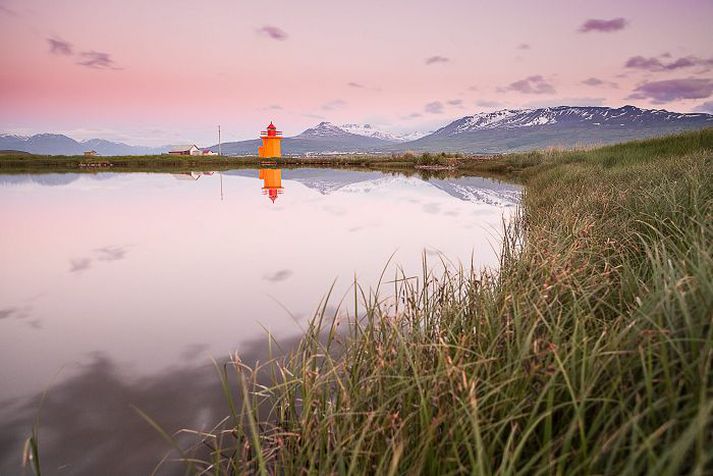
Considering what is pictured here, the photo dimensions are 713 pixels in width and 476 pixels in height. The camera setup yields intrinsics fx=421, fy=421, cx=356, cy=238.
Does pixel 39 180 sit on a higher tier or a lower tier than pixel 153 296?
higher

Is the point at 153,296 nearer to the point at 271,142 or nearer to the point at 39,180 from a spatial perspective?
the point at 39,180

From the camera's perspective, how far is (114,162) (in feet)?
190

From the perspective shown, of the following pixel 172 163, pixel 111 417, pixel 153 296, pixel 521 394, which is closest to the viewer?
pixel 521 394

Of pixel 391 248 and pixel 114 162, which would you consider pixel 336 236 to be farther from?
pixel 114 162

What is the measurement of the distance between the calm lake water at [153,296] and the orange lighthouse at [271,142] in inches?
2109

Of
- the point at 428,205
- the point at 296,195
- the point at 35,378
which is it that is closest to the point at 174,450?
the point at 35,378

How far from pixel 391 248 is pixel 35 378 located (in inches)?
302

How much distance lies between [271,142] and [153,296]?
6809cm

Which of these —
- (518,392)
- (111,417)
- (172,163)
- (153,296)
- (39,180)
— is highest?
(172,163)

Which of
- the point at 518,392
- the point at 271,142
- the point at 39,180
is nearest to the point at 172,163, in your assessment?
the point at 271,142

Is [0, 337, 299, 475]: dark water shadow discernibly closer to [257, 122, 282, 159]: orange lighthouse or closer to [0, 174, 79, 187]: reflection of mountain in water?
[0, 174, 79, 187]: reflection of mountain in water

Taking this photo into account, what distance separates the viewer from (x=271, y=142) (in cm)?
7200

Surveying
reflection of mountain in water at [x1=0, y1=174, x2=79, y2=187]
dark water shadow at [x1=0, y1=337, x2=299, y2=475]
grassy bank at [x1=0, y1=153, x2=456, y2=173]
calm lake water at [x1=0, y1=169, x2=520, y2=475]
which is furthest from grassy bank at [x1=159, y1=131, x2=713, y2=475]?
grassy bank at [x1=0, y1=153, x2=456, y2=173]

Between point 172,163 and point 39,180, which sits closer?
point 39,180
